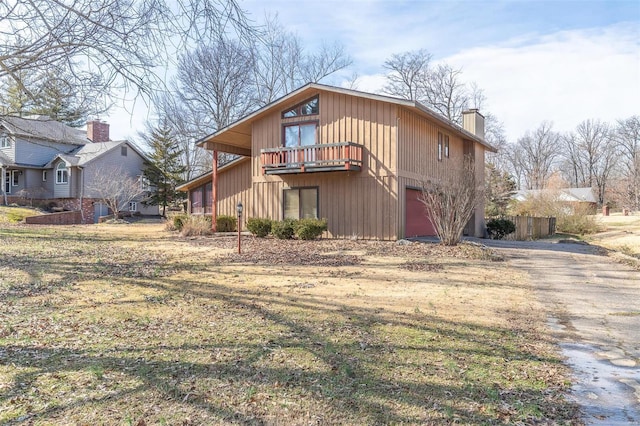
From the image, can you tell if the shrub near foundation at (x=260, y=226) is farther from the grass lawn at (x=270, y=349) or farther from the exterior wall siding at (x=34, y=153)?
the exterior wall siding at (x=34, y=153)

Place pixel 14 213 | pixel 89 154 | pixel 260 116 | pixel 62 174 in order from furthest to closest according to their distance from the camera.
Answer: pixel 62 174, pixel 89 154, pixel 14 213, pixel 260 116

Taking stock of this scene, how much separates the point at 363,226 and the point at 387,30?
8.87 m

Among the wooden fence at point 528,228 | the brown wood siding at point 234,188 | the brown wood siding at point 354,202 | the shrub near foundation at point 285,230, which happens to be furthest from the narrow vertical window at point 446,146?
the brown wood siding at point 234,188

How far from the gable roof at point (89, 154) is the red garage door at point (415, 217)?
20.3m

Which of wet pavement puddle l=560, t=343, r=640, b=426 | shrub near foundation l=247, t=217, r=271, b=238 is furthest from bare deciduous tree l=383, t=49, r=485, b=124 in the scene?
wet pavement puddle l=560, t=343, r=640, b=426

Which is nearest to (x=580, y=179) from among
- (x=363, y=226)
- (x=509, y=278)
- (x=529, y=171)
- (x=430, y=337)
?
(x=529, y=171)

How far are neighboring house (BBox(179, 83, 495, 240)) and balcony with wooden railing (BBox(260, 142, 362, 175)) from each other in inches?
1.4

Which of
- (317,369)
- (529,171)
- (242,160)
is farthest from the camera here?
(529,171)

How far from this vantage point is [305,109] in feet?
59.2

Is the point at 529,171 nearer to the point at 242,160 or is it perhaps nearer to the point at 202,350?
the point at 242,160

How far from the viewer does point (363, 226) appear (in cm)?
1683

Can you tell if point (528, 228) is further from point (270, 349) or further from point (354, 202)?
point (270, 349)

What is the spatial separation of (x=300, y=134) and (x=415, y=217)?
5.73m

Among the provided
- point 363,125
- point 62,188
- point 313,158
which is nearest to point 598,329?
point 363,125
